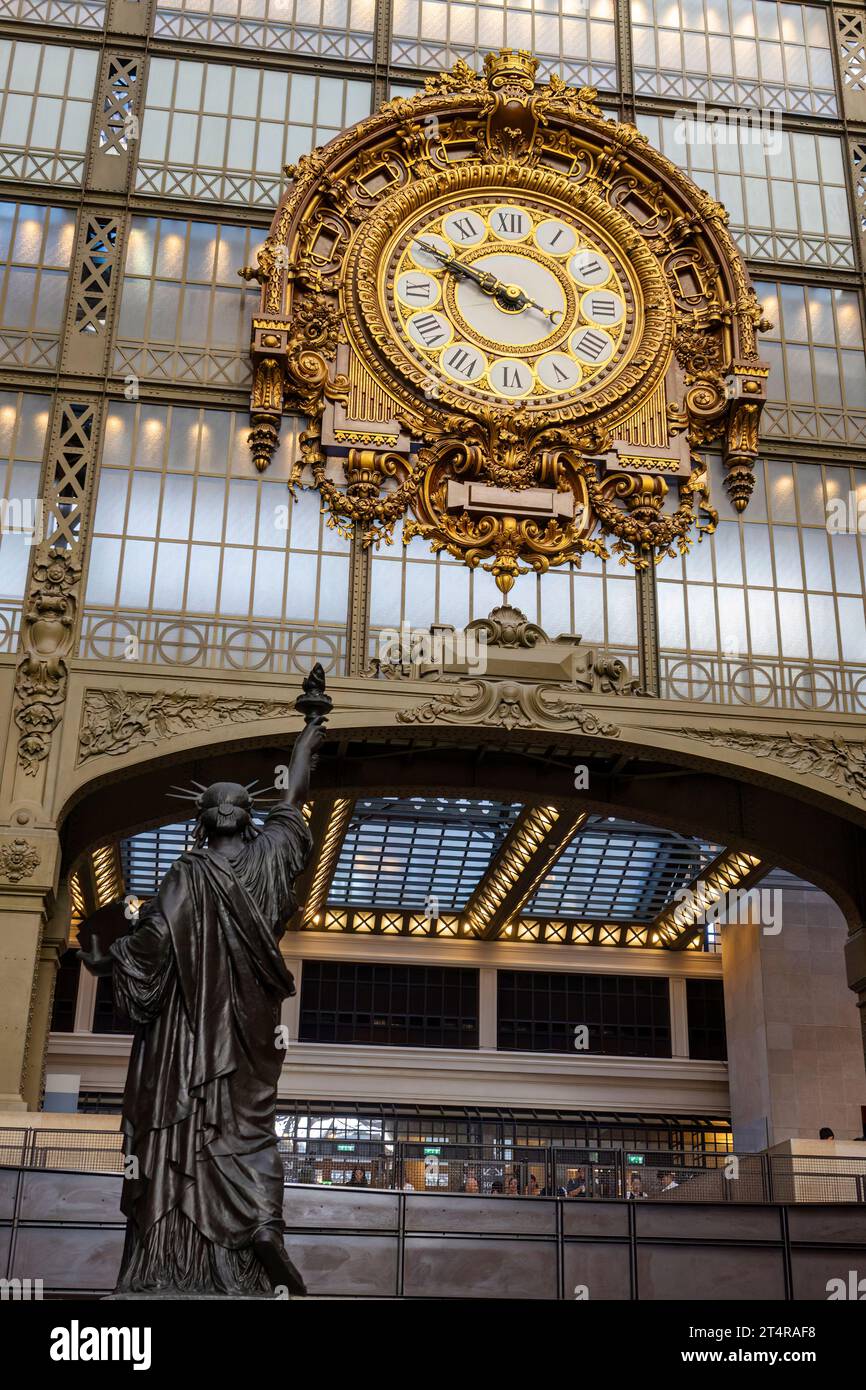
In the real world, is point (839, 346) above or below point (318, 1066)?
above

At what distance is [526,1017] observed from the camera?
40031mm

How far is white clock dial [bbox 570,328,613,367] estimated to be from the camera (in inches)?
987

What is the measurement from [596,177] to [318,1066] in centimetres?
2282

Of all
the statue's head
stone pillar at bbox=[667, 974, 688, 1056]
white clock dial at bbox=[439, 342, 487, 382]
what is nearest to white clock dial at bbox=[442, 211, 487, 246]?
white clock dial at bbox=[439, 342, 487, 382]

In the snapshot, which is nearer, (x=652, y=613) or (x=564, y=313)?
(x=652, y=613)

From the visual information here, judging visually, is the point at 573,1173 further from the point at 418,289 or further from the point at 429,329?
the point at 418,289

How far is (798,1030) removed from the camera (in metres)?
34.4

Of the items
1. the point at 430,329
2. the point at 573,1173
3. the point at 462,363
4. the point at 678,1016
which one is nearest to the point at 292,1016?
the point at 678,1016

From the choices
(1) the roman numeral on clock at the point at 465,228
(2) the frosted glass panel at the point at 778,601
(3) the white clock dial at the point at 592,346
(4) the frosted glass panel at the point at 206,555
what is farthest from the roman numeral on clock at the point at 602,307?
(4) the frosted glass panel at the point at 206,555

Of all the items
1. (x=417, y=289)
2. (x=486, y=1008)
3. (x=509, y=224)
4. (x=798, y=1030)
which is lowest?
(x=798, y=1030)

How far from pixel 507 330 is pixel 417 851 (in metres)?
15.7
